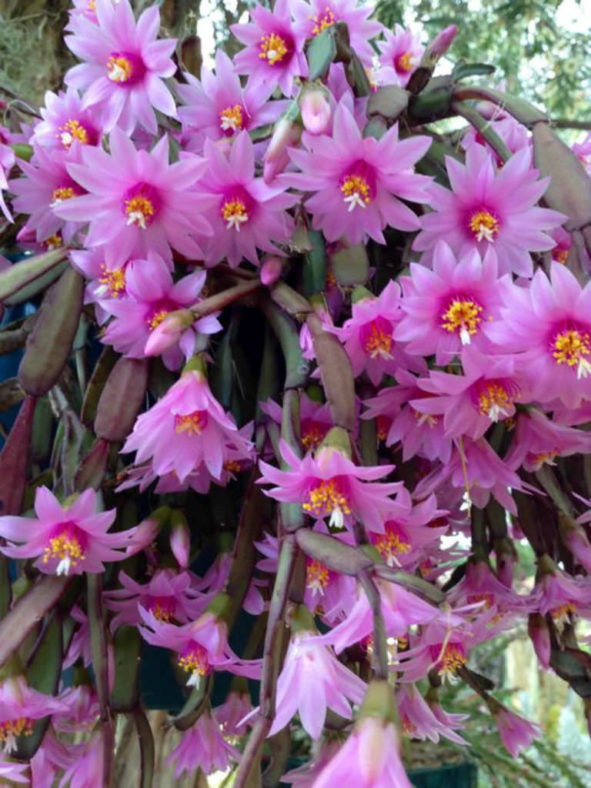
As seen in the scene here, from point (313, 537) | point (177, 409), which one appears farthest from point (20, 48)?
point (313, 537)

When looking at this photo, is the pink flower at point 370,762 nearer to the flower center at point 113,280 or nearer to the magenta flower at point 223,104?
the flower center at point 113,280

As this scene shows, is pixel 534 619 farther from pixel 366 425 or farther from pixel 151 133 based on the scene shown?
pixel 151 133

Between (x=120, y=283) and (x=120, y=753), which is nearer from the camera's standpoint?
(x=120, y=283)

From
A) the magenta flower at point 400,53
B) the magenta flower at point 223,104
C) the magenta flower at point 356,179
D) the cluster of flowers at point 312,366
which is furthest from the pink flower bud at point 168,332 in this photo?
the magenta flower at point 400,53

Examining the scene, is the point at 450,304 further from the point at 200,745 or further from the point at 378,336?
the point at 200,745

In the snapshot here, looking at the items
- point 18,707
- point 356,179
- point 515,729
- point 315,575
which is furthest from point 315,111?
point 515,729
